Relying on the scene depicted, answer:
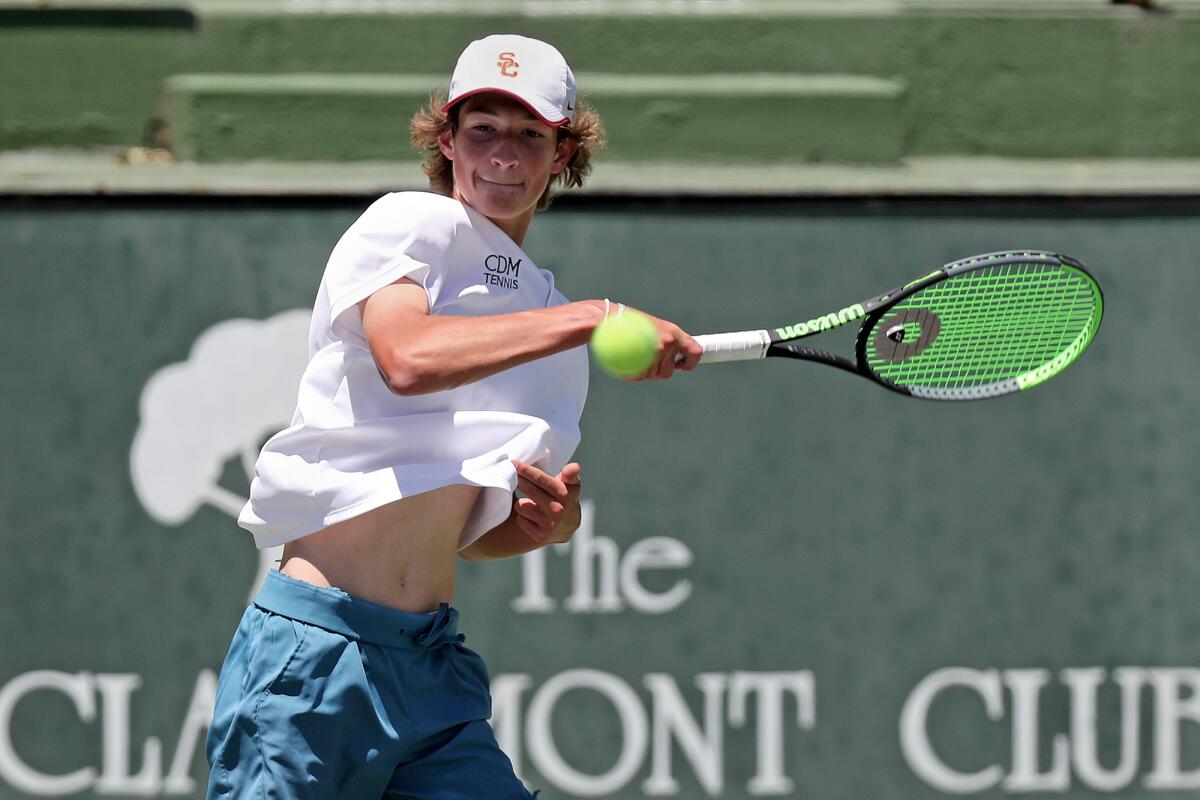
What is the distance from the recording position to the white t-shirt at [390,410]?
239cm

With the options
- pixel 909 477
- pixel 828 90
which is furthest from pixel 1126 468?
pixel 828 90

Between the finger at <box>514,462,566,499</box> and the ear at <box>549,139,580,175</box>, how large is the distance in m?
0.53

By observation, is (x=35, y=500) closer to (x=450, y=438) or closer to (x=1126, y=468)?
(x=450, y=438)

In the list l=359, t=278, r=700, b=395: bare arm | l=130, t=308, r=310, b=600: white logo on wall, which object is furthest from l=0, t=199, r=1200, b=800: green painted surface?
l=359, t=278, r=700, b=395: bare arm

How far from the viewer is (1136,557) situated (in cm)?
484

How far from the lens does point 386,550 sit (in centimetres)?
249

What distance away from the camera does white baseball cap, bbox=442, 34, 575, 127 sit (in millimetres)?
2510

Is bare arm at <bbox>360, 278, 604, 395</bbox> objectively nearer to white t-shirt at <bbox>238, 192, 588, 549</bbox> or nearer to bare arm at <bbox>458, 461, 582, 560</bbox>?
white t-shirt at <bbox>238, 192, 588, 549</bbox>

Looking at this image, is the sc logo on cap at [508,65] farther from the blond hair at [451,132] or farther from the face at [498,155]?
the blond hair at [451,132]

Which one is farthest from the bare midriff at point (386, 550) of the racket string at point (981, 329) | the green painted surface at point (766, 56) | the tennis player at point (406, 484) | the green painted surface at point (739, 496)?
the green painted surface at point (766, 56)

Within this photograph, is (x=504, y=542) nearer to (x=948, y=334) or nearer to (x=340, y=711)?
(x=340, y=711)

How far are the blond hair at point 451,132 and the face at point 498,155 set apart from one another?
0.10m

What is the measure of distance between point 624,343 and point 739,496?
256 cm

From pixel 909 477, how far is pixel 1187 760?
1.16m
